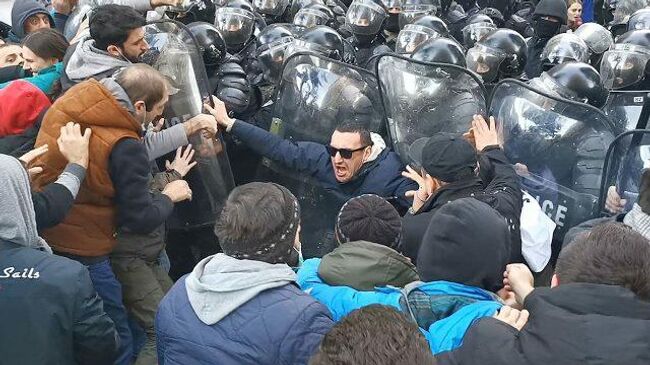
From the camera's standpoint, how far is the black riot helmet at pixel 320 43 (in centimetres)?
443

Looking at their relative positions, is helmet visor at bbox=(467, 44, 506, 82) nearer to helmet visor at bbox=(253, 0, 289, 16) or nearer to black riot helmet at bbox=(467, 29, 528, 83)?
black riot helmet at bbox=(467, 29, 528, 83)

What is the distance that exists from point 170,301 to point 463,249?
2.63 feet

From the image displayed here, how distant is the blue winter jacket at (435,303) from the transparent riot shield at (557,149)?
1.08m

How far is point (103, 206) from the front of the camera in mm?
2676

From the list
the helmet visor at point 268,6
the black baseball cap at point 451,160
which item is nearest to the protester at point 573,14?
the helmet visor at point 268,6

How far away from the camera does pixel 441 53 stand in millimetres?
4012

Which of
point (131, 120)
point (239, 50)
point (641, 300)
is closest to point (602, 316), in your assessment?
point (641, 300)

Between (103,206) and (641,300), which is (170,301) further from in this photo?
(641,300)

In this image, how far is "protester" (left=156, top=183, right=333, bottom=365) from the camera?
168cm

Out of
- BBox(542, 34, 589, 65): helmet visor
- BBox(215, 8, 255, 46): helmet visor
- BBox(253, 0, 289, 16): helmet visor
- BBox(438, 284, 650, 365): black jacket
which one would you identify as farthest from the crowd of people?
BBox(253, 0, 289, 16): helmet visor

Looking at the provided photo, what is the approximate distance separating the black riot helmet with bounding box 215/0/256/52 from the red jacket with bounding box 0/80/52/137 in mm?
2546

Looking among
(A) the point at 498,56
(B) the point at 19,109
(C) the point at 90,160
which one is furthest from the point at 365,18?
(C) the point at 90,160

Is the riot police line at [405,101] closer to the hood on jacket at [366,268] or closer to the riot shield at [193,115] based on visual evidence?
the riot shield at [193,115]

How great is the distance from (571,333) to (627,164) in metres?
1.46
